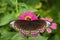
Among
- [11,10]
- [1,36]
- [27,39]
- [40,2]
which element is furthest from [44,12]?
[27,39]

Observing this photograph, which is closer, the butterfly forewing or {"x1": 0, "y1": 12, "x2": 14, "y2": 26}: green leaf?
the butterfly forewing

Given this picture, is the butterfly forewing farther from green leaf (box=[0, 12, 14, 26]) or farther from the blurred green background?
green leaf (box=[0, 12, 14, 26])

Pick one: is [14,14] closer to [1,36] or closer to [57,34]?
[1,36]

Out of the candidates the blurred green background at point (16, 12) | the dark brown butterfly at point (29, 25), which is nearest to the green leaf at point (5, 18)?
the blurred green background at point (16, 12)

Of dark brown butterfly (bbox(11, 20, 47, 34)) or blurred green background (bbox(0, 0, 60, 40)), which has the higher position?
dark brown butterfly (bbox(11, 20, 47, 34))

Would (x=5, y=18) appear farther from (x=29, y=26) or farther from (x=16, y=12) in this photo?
(x=29, y=26)

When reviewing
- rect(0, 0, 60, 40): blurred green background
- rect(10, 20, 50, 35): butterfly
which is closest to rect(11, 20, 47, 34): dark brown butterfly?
→ rect(10, 20, 50, 35): butterfly

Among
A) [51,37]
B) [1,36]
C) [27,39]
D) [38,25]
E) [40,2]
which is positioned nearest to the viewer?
[38,25]

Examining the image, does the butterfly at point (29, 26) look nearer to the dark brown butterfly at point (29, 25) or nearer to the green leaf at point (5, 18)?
the dark brown butterfly at point (29, 25)
